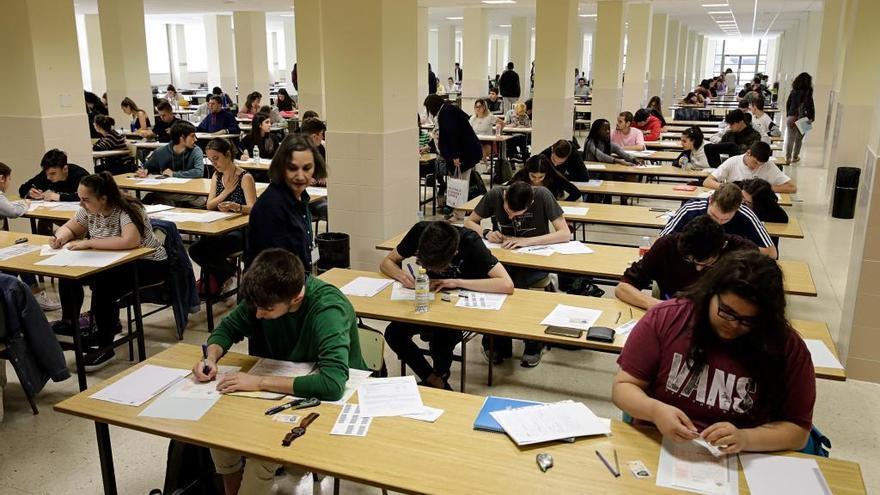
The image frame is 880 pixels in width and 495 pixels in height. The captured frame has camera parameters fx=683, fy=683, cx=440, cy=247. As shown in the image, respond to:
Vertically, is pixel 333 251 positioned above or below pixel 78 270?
below

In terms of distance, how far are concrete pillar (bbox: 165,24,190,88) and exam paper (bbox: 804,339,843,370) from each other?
25.1 meters

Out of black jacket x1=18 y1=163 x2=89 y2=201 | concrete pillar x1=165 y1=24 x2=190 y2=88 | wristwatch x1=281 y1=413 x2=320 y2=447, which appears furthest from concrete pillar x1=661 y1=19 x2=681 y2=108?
wristwatch x1=281 y1=413 x2=320 y2=447

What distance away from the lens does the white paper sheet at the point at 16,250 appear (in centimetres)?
427

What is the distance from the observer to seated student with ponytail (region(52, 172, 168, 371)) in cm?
420

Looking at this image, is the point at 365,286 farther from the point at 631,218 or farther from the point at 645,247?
the point at 631,218

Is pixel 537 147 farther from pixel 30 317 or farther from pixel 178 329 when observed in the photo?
pixel 30 317

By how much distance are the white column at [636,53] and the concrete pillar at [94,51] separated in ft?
47.8

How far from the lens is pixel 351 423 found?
228 centimetres

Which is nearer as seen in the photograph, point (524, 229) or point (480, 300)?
point (480, 300)

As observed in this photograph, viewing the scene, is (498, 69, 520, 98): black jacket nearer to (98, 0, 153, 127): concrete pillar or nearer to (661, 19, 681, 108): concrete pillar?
(661, 19, 681, 108): concrete pillar

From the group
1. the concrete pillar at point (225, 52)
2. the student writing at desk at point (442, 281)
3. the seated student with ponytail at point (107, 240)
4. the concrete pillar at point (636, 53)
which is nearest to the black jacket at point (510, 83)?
the concrete pillar at point (636, 53)

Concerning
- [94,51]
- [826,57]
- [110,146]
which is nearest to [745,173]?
[110,146]

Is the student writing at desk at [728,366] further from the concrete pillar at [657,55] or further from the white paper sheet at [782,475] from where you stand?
the concrete pillar at [657,55]

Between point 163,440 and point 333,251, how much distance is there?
248cm
